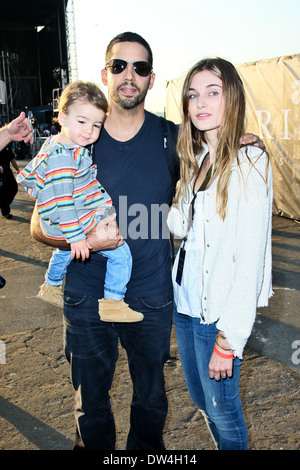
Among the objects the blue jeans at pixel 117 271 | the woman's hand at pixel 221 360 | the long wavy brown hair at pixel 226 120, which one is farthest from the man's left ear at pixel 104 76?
the woman's hand at pixel 221 360

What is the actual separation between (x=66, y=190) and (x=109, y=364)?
1.00 m

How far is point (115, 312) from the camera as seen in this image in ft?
7.43

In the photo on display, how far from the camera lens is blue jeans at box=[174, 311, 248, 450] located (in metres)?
1.98

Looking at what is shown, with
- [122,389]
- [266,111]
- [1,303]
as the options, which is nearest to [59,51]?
[266,111]

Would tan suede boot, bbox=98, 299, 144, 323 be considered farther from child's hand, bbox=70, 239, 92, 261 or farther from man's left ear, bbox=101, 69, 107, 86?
man's left ear, bbox=101, 69, 107, 86

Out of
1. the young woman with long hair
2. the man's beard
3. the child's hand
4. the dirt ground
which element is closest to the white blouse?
the young woman with long hair

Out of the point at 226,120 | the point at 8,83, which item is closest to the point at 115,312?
the point at 226,120

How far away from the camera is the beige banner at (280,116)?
863cm

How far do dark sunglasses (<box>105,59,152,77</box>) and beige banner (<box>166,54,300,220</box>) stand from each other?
6277 millimetres

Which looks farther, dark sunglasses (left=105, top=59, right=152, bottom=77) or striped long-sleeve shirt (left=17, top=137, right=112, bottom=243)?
dark sunglasses (left=105, top=59, right=152, bottom=77)

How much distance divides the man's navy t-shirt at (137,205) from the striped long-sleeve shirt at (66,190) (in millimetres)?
105

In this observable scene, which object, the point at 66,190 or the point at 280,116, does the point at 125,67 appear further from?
the point at 280,116
